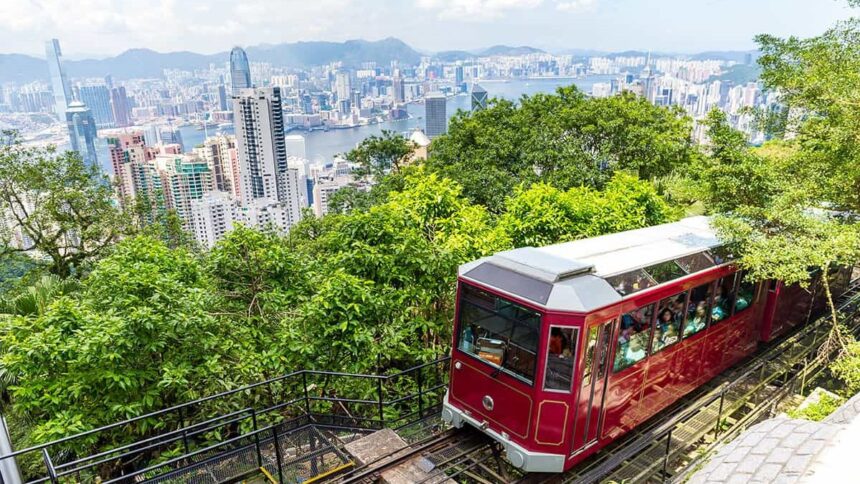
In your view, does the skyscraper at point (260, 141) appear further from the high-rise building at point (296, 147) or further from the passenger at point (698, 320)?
the passenger at point (698, 320)

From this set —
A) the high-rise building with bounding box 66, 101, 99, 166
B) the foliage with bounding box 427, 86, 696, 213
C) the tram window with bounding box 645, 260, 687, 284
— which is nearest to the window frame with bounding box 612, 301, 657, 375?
the tram window with bounding box 645, 260, 687, 284

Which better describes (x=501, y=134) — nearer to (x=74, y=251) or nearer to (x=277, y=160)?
(x=74, y=251)

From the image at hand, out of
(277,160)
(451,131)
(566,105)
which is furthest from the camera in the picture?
(277,160)

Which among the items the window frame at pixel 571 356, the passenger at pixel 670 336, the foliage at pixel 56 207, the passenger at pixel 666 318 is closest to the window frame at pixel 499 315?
the window frame at pixel 571 356

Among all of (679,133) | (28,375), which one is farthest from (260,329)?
(679,133)

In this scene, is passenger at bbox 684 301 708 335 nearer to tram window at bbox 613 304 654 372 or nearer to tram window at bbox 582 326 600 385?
tram window at bbox 613 304 654 372
